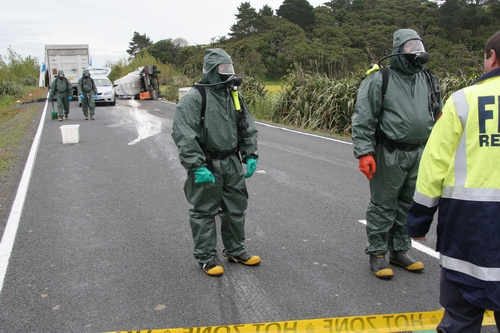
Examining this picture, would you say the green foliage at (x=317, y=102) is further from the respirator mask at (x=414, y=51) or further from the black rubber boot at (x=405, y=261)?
the respirator mask at (x=414, y=51)

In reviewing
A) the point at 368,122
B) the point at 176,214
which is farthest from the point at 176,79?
the point at 368,122

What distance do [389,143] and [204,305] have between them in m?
1.94

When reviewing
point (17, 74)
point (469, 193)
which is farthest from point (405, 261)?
point (17, 74)

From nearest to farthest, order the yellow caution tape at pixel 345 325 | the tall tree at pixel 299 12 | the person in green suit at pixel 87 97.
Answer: the yellow caution tape at pixel 345 325
the person in green suit at pixel 87 97
the tall tree at pixel 299 12

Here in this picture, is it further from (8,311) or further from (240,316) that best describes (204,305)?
(8,311)

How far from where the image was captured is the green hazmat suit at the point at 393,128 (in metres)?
3.74

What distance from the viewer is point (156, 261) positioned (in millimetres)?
4367

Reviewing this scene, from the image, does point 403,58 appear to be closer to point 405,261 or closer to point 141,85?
point 405,261

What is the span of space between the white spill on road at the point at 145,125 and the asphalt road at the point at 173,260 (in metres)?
4.79

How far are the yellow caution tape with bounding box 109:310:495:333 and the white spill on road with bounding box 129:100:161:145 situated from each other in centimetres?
912

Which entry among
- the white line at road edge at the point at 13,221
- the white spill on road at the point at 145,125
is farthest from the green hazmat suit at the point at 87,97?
the white line at road edge at the point at 13,221

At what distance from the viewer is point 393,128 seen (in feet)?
12.2

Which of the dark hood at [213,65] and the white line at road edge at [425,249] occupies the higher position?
the dark hood at [213,65]

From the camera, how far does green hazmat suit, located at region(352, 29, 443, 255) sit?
3.74 metres
